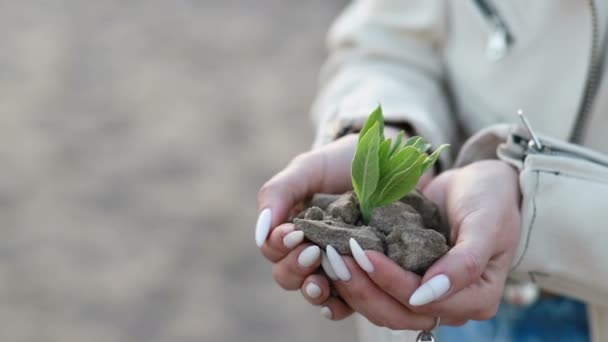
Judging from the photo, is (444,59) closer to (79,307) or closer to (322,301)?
(322,301)

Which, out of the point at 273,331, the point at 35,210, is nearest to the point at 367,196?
the point at 273,331

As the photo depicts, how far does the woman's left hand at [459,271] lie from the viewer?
0.76 metres

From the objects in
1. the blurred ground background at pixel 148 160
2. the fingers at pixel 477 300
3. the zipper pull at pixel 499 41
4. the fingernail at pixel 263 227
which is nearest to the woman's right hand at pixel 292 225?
the fingernail at pixel 263 227

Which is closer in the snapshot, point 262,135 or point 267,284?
point 267,284

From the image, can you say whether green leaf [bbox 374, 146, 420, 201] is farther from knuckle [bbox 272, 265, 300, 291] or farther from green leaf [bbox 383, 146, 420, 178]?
knuckle [bbox 272, 265, 300, 291]

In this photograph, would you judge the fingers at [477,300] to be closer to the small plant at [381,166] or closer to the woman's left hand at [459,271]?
the woman's left hand at [459,271]

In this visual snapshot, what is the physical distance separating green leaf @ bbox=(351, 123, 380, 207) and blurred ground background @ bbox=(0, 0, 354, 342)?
1.08 meters

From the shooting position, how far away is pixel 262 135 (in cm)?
242

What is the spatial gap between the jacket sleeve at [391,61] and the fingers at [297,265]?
0.99ft

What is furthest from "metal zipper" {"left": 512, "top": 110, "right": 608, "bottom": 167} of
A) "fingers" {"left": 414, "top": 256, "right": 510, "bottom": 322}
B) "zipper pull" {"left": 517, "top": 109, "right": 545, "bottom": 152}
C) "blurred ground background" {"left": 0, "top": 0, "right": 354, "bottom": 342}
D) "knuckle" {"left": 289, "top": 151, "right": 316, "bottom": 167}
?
"blurred ground background" {"left": 0, "top": 0, "right": 354, "bottom": 342}

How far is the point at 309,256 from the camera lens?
79 cm

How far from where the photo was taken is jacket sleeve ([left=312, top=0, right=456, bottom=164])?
1127mm

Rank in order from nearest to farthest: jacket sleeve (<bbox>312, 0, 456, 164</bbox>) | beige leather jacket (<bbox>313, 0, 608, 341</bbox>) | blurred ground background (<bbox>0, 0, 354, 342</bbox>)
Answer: beige leather jacket (<bbox>313, 0, 608, 341</bbox>)
jacket sleeve (<bbox>312, 0, 456, 164</bbox>)
blurred ground background (<bbox>0, 0, 354, 342</bbox>)

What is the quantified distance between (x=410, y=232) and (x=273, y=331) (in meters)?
1.13
